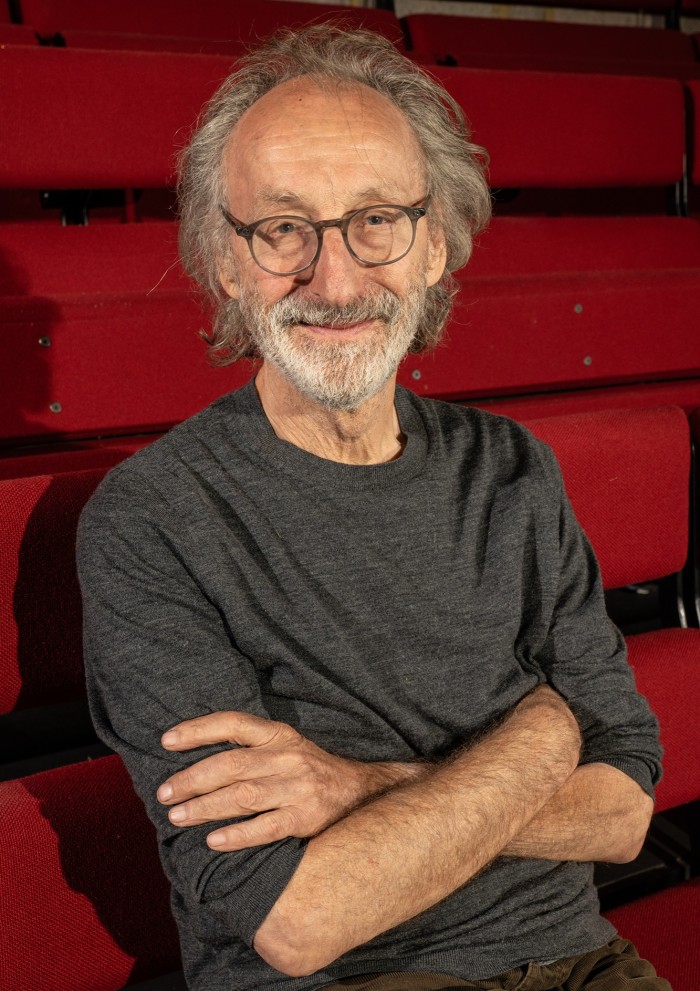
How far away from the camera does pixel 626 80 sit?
1.36m

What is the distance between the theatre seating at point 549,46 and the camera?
5.12 ft

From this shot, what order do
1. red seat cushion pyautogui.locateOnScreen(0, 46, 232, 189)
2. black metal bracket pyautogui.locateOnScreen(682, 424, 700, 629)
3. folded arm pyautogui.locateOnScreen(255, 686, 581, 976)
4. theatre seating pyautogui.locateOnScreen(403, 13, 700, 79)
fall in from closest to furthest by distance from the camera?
1. folded arm pyautogui.locateOnScreen(255, 686, 581, 976)
2. black metal bracket pyautogui.locateOnScreen(682, 424, 700, 629)
3. red seat cushion pyautogui.locateOnScreen(0, 46, 232, 189)
4. theatre seating pyautogui.locateOnScreen(403, 13, 700, 79)

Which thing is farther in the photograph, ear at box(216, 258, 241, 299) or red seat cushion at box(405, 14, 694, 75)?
red seat cushion at box(405, 14, 694, 75)

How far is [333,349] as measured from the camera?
1.78ft

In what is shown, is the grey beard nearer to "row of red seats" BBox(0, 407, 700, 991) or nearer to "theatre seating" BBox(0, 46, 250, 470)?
"row of red seats" BBox(0, 407, 700, 991)

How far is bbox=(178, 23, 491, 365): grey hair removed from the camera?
0.60 metres

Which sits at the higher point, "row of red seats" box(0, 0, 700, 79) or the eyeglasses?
"row of red seats" box(0, 0, 700, 79)

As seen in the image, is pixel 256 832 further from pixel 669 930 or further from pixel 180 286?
pixel 180 286

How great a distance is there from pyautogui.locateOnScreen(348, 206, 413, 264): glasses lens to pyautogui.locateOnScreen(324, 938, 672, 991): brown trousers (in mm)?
352

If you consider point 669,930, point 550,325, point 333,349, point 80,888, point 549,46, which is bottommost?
point 669,930

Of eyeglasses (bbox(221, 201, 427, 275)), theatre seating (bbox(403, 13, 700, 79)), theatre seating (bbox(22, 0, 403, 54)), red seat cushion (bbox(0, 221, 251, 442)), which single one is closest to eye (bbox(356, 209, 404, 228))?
eyeglasses (bbox(221, 201, 427, 275))

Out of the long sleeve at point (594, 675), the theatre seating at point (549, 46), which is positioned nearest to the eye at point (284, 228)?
the long sleeve at point (594, 675)

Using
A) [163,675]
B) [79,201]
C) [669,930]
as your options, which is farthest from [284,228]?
[79,201]

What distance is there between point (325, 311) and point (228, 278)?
10 cm
